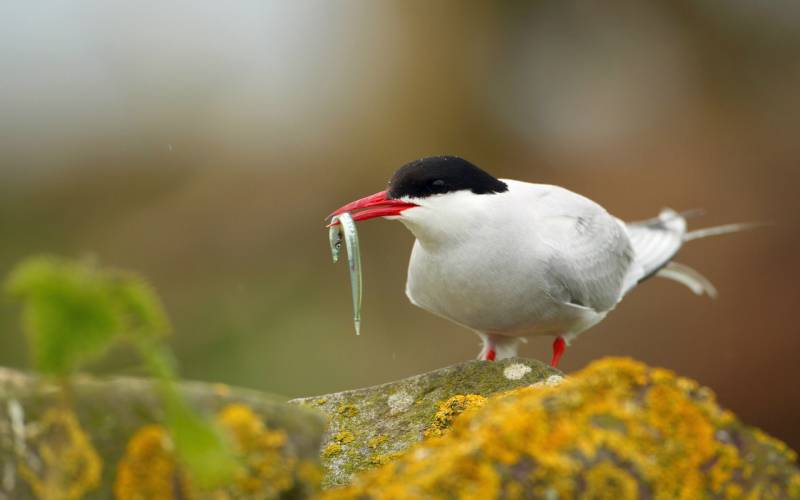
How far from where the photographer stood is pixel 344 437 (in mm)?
2861

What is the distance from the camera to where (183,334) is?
870 centimetres

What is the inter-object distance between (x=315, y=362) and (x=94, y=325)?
7.01 meters

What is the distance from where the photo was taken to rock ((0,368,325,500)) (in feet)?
5.81

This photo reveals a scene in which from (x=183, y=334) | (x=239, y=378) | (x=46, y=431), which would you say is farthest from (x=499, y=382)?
(x=183, y=334)

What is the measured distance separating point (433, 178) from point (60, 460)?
8.64 feet

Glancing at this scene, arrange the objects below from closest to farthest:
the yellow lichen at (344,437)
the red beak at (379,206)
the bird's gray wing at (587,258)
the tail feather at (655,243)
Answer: the yellow lichen at (344,437)
the red beak at (379,206)
the bird's gray wing at (587,258)
the tail feather at (655,243)

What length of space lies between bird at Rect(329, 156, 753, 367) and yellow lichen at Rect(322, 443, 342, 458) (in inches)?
54.3

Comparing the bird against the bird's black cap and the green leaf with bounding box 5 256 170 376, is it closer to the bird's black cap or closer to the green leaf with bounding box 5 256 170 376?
the bird's black cap

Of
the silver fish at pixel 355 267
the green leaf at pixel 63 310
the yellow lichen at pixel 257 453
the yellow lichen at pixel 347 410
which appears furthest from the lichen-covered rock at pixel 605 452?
the silver fish at pixel 355 267

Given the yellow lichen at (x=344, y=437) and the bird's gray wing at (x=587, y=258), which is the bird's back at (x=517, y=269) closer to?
the bird's gray wing at (x=587, y=258)

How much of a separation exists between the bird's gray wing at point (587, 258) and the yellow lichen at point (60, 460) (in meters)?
2.80

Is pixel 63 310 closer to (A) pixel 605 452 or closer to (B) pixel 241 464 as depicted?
(B) pixel 241 464

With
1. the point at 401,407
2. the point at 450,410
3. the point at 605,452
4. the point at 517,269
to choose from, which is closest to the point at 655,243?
the point at 517,269

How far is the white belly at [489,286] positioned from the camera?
4.21 m
